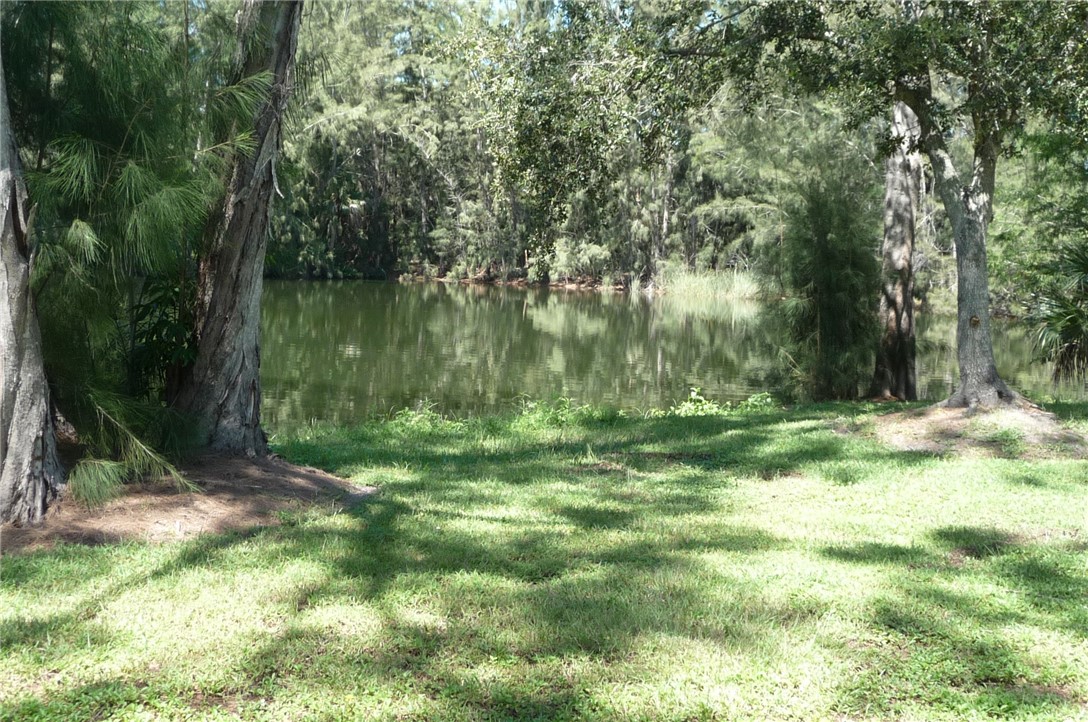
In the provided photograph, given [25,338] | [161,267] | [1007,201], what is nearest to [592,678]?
[25,338]

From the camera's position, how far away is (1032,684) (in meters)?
3.41

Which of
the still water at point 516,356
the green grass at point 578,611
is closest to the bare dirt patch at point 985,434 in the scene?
the green grass at point 578,611

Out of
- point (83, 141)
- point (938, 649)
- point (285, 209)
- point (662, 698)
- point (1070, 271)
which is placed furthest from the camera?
point (285, 209)

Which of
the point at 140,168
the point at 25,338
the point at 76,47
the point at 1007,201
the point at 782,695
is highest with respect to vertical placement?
the point at 1007,201

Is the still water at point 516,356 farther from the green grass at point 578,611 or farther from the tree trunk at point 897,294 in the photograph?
the green grass at point 578,611

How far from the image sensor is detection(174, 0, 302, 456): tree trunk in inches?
237

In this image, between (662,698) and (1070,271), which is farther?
(1070,271)

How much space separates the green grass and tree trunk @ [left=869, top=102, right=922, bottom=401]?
6.96m

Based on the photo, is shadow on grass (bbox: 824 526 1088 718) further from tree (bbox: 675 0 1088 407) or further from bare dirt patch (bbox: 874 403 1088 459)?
tree (bbox: 675 0 1088 407)

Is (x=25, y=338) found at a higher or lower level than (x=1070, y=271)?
lower

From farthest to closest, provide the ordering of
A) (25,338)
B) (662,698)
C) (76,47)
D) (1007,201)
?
(1007,201) < (76,47) < (25,338) < (662,698)

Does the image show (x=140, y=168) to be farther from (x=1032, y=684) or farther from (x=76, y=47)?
(x=1032, y=684)

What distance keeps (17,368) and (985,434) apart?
7675mm

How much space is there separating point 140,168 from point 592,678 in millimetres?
3763
